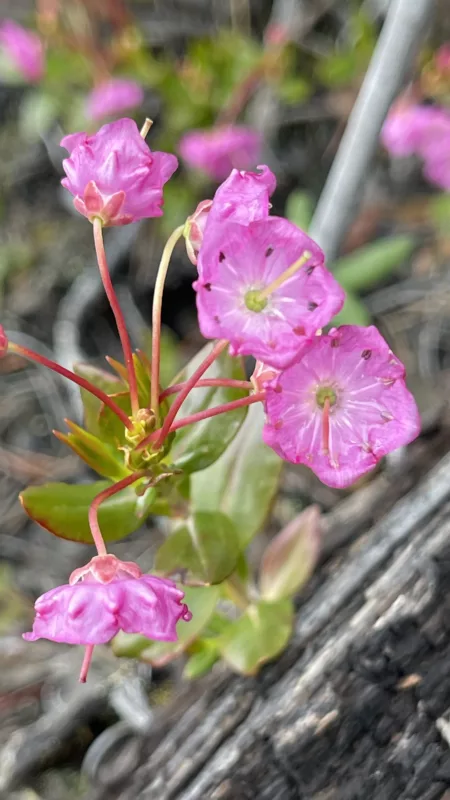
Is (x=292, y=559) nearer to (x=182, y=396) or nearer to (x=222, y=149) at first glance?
(x=182, y=396)

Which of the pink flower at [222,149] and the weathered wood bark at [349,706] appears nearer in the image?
the weathered wood bark at [349,706]

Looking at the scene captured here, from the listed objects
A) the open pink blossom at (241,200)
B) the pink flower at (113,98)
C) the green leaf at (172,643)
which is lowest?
the green leaf at (172,643)

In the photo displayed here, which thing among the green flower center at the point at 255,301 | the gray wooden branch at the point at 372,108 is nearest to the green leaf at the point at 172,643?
the green flower center at the point at 255,301

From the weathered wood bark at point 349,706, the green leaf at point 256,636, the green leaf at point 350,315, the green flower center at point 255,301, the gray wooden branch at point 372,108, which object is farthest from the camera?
the green leaf at point 350,315

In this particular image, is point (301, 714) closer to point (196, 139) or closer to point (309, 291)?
point (309, 291)

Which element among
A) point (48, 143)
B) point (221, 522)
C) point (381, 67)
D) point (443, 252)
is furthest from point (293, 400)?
point (48, 143)

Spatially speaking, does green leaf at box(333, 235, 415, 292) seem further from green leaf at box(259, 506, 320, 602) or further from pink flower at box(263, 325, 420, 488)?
pink flower at box(263, 325, 420, 488)

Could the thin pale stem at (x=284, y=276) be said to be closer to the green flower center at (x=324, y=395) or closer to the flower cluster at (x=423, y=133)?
the green flower center at (x=324, y=395)

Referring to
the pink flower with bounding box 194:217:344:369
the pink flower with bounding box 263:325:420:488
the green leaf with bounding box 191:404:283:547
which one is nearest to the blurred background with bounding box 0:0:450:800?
the green leaf with bounding box 191:404:283:547
